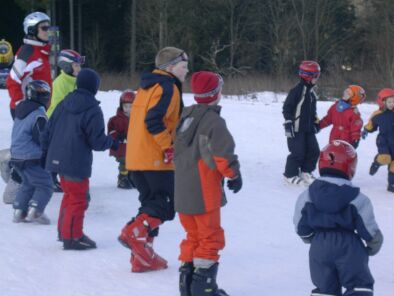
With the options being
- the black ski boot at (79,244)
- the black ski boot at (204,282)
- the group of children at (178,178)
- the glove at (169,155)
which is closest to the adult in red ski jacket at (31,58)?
the group of children at (178,178)

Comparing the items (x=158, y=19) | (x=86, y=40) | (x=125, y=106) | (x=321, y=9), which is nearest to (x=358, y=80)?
(x=321, y=9)

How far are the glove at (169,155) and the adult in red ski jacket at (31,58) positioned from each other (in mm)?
3110

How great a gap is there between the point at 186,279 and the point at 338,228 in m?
1.31

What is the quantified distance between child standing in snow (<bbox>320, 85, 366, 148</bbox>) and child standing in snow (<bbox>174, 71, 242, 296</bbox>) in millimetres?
5195

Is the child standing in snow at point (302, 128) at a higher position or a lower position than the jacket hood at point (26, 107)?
lower

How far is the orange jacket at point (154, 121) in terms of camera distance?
5.80 metres

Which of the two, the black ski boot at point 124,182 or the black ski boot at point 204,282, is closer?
the black ski boot at point 204,282

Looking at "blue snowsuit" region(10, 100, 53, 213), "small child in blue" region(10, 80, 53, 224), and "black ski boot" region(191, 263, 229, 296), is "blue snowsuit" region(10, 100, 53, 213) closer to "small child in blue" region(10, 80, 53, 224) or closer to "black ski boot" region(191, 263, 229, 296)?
"small child in blue" region(10, 80, 53, 224)

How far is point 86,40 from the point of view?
45969 mm

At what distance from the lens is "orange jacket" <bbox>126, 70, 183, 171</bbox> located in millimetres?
5805

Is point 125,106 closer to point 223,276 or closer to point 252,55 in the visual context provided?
point 223,276

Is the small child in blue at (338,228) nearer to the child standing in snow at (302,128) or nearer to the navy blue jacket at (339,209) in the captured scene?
the navy blue jacket at (339,209)

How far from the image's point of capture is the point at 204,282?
17.0 feet

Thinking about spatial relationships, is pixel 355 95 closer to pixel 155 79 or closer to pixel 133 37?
pixel 155 79
